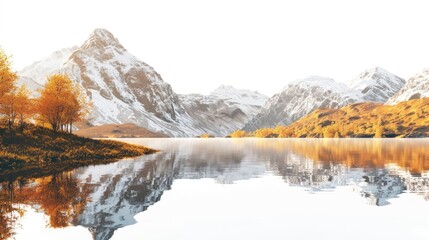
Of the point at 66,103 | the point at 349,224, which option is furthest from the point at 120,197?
the point at 66,103

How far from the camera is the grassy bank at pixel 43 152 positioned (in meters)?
55.7

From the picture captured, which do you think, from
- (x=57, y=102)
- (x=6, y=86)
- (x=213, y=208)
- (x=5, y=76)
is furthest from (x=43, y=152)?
(x=213, y=208)

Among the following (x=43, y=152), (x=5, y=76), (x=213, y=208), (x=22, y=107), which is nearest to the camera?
(x=213, y=208)

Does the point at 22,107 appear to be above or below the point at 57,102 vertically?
below

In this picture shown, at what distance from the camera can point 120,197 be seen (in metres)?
34.8

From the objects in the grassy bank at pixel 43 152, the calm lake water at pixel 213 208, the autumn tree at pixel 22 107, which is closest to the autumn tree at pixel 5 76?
the autumn tree at pixel 22 107

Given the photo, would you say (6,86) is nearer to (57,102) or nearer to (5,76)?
(5,76)

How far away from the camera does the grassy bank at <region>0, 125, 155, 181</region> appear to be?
55669mm

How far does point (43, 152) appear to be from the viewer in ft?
224

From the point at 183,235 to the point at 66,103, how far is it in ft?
261

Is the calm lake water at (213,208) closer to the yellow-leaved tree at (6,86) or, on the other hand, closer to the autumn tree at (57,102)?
the yellow-leaved tree at (6,86)

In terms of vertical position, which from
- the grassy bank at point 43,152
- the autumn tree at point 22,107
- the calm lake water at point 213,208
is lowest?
the calm lake water at point 213,208

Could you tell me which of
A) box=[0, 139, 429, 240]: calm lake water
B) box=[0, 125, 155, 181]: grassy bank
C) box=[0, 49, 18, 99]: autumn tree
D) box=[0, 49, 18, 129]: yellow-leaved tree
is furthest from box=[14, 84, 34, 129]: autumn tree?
box=[0, 139, 429, 240]: calm lake water

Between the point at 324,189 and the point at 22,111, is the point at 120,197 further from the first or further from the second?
the point at 22,111
